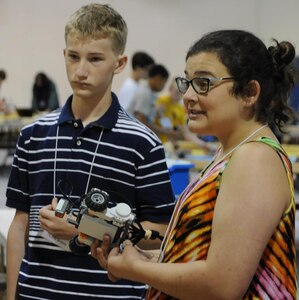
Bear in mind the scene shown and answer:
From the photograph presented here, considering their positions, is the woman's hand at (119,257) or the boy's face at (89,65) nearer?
the woman's hand at (119,257)

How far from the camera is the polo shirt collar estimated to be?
6.25 feet

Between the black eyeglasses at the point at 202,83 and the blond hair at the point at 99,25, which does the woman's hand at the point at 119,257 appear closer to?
the black eyeglasses at the point at 202,83

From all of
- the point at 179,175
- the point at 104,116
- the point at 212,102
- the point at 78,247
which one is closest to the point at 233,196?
the point at 212,102

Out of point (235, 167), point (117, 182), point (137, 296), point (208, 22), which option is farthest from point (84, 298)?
point (208, 22)

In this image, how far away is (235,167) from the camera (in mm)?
1303

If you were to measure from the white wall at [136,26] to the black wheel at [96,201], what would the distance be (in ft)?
37.9

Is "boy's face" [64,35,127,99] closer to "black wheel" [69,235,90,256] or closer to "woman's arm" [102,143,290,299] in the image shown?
"black wheel" [69,235,90,256]

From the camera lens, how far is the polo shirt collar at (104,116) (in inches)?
75.0

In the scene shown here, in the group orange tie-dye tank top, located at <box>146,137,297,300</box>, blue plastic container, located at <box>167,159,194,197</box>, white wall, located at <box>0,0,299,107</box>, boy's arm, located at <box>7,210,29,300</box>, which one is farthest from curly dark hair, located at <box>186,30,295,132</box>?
white wall, located at <box>0,0,299,107</box>

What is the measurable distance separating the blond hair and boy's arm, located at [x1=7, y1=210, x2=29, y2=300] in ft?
1.76

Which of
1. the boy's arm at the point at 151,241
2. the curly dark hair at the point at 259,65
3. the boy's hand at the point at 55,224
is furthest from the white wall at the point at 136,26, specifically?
the curly dark hair at the point at 259,65

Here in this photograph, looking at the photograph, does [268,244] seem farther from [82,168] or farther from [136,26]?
[136,26]

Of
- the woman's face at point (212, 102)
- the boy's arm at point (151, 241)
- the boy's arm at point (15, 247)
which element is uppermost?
the woman's face at point (212, 102)

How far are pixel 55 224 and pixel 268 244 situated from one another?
624mm
